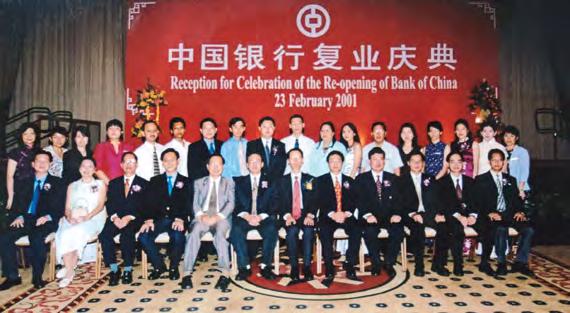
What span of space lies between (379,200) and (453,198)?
0.72 metres

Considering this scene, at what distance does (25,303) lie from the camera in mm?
3219

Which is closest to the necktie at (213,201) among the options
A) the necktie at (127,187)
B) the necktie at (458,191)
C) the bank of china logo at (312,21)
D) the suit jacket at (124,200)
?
the suit jacket at (124,200)

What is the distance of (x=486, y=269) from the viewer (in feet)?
12.9

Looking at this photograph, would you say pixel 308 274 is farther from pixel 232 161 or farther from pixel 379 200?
pixel 232 161

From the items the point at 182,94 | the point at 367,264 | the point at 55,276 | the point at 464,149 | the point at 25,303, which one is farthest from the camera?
the point at 182,94

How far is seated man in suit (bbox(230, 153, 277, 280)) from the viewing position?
3836mm

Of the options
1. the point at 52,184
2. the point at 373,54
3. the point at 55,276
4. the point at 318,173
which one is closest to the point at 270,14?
the point at 373,54

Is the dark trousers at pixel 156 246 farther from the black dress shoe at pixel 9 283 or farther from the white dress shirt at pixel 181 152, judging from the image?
the black dress shoe at pixel 9 283

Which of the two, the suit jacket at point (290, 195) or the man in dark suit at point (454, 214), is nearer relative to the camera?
the man in dark suit at point (454, 214)

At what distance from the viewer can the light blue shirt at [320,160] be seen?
14.8 ft

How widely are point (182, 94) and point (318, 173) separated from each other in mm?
3070

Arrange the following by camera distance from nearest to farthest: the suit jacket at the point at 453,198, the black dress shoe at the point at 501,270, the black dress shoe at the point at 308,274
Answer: the black dress shoe at the point at 308,274
the black dress shoe at the point at 501,270
the suit jacket at the point at 453,198

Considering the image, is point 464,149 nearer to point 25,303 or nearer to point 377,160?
point 377,160

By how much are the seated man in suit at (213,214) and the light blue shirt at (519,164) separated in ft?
9.91
